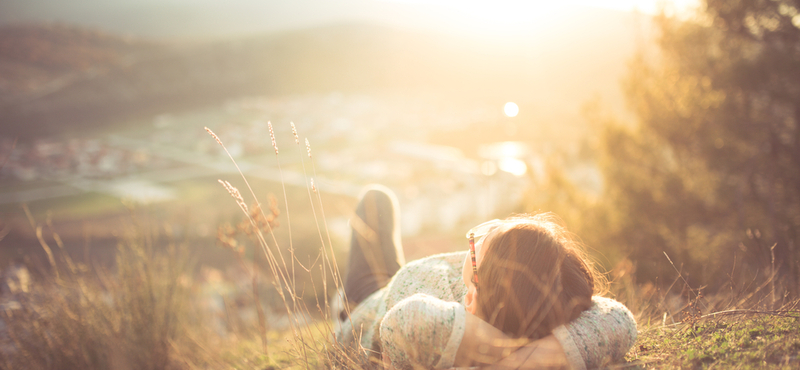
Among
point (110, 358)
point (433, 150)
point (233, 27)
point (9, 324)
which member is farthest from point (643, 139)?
point (233, 27)

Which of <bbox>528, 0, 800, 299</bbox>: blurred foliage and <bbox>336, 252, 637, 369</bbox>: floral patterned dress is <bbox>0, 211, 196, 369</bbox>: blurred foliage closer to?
<bbox>336, 252, 637, 369</bbox>: floral patterned dress

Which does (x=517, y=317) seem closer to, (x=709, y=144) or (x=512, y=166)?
(x=709, y=144)

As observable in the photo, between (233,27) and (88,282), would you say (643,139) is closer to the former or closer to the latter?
(88,282)

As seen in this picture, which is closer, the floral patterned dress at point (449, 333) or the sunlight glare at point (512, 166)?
the floral patterned dress at point (449, 333)

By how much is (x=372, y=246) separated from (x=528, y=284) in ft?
2.84

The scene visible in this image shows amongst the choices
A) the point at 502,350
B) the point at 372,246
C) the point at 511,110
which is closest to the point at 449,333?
the point at 502,350

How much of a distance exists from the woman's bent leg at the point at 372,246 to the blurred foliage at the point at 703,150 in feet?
6.35

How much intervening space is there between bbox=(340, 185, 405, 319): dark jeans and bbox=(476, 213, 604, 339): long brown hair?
727 mm

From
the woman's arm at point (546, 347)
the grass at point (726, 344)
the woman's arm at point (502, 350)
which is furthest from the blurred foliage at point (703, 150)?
the woman's arm at point (502, 350)

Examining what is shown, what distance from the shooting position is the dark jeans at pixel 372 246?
55.5 inches

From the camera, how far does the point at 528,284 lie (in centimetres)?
69

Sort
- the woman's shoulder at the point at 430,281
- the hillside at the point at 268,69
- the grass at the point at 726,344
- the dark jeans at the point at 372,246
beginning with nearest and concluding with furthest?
the grass at the point at 726,344
the woman's shoulder at the point at 430,281
the dark jeans at the point at 372,246
the hillside at the point at 268,69

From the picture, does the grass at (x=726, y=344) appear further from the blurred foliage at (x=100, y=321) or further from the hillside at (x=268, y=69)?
the hillside at (x=268, y=69)

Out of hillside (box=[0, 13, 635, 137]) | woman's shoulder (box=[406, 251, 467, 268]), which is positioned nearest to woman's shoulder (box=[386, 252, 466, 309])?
woman's shoulder (box=[406, 251, 467, 268])
